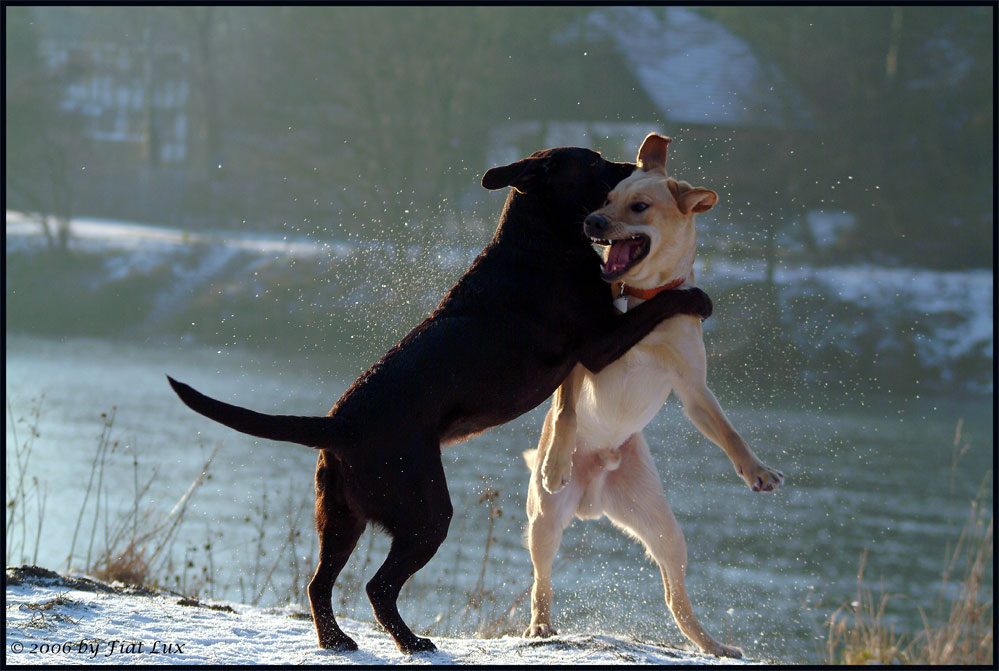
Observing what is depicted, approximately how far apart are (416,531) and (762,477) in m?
1.28

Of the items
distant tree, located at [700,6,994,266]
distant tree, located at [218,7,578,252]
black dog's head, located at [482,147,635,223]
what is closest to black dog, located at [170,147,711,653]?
black dog's head, located at [482,147,635,223]

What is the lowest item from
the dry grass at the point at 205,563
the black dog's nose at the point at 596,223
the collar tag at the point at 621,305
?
the dry grass at the point at 205,563

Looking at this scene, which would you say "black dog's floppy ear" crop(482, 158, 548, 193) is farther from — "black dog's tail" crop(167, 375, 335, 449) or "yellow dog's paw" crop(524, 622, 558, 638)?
"yellow dog's paw" crop(524, 622, 558, 638)

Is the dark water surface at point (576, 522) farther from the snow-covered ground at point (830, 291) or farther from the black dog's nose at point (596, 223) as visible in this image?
the snow-covered ground at point (830, 291)

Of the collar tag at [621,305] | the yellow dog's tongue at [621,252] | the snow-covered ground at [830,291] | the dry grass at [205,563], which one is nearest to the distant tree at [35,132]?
the snow-covered ground at [830,291]

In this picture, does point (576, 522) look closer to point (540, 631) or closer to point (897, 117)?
point (540, 631)

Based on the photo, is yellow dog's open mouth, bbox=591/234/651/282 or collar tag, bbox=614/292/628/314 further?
collar tag, bbox=614/292/628/314

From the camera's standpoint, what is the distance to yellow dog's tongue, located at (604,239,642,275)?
387cm

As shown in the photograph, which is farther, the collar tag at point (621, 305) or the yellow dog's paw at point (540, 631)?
the yellow dog's paw at point (540, 631)

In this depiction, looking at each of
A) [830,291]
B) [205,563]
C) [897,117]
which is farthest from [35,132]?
[205,563]

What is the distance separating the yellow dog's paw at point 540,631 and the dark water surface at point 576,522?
113 cm

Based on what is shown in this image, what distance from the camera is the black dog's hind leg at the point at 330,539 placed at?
145 inches

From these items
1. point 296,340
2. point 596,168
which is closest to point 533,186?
point 596,168

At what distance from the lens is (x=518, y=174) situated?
4.05 m
